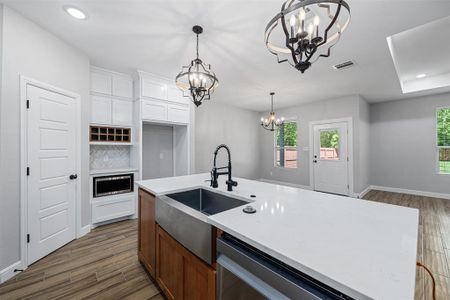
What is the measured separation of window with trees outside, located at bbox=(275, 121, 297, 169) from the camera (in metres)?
6.31

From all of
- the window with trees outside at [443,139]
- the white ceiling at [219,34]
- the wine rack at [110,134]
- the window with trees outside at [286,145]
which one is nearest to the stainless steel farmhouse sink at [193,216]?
the white ceiling at [219,34]

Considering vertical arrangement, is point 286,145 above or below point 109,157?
above

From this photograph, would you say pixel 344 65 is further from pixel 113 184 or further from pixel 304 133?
pixel 113 184

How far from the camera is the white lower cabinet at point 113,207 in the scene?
3.10 m

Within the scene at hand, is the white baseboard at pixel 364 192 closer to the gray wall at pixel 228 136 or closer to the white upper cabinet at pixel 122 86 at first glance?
the gray wall at pixel 228 136

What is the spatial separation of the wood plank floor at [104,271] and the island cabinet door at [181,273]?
391 mm

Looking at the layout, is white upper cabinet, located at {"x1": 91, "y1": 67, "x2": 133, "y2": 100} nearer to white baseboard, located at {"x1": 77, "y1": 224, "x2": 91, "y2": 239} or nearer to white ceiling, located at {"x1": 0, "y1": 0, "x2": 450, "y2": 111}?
white ceiling, located at {"x1": 0, "y1": 0, "x2": 450, "y2": 111}

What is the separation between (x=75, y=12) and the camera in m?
2.00

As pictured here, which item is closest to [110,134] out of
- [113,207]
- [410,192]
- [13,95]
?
[113,207]

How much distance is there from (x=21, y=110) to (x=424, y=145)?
8129mm

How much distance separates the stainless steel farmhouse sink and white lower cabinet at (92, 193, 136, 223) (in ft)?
6.57

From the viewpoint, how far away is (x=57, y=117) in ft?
8.23

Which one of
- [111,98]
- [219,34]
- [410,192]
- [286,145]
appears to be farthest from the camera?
[286,145]

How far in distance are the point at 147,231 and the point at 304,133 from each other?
5387 millimetres
